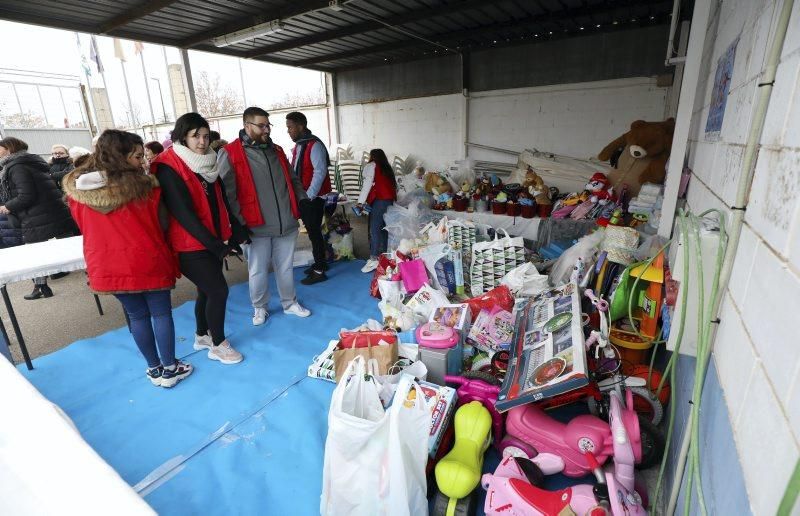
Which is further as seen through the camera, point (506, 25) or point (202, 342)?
point (506, 25)

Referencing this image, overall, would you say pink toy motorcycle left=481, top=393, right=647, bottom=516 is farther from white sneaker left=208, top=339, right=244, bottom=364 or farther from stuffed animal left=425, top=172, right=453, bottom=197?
stuffed animal left=425, top=172, right=453, bottom=197

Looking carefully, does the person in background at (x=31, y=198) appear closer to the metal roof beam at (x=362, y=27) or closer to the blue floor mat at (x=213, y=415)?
the blue floor mat at (x=213, y=415)

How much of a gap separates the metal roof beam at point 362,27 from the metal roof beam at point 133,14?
6.64 feet

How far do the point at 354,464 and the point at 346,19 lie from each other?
5263 millimetres

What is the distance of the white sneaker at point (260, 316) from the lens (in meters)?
3.00

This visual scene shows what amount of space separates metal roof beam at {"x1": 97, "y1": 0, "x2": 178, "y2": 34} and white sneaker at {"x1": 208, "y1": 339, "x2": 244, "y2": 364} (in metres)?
3.69

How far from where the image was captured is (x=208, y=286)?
7.58 ft

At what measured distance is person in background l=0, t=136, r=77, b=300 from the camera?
10.9ft

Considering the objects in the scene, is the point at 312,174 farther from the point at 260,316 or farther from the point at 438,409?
the point at 438,409

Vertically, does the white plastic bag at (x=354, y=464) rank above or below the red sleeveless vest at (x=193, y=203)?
below

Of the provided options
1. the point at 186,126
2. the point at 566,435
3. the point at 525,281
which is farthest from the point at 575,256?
the point at 186,126

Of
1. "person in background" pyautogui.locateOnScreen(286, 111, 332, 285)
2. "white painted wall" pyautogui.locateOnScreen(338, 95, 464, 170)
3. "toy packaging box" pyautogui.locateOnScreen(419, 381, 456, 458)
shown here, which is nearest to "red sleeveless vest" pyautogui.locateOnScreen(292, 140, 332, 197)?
"person in background" pyautogui.locateOnScreen(286, 111, 332, 285)

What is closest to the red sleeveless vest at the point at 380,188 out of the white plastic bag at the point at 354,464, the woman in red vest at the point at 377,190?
the woman in red vest at the point at 377,190

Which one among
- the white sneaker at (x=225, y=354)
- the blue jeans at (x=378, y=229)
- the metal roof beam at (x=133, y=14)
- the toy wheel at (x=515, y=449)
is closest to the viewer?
the toy wheel at (x=515, y=449)
